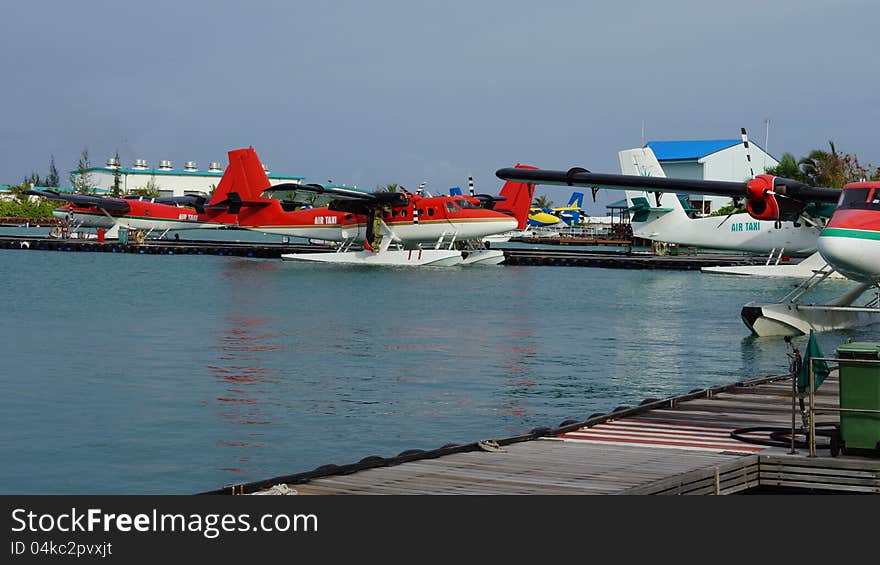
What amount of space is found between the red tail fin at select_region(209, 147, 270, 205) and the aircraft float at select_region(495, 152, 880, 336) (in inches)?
1400

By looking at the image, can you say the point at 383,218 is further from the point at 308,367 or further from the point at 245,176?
the point at 308,367

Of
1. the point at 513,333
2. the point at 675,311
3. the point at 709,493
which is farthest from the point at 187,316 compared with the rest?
the point at 709,493

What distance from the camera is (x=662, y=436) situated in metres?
10.9

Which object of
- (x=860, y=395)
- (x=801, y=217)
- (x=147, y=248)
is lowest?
(x=860, y=395)

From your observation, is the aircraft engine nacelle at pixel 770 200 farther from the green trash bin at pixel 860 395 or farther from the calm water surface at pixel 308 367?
the green trash bin at pixel 860 395

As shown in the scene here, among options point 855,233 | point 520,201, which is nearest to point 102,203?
point 520,201

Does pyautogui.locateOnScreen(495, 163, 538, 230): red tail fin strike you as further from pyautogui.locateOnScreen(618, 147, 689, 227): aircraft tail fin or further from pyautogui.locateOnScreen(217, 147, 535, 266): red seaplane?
pyautogui.locateOnScreen(618, 147, 689, 227): aircraft tail fin

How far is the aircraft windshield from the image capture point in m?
21.1

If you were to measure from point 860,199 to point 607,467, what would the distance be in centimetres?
1439

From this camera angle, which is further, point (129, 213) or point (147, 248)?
point (129, 213)

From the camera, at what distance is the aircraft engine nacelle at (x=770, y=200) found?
25.0m

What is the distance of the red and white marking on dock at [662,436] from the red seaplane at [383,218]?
38.6 m

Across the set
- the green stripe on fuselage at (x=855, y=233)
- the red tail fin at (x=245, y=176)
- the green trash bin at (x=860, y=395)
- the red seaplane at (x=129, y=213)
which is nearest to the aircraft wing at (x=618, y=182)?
the green stripe on fuselage at (x=855, y=233)
